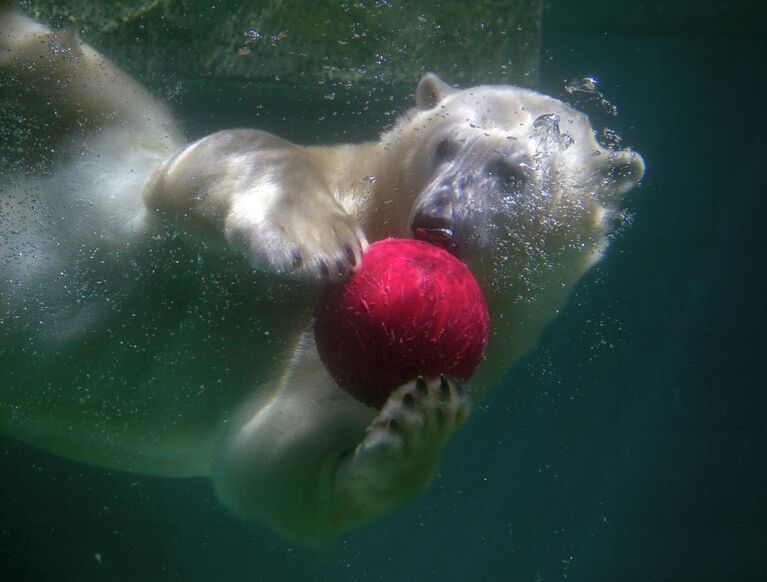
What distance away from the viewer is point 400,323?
1.27 metres

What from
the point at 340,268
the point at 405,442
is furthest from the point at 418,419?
the point at 340,268

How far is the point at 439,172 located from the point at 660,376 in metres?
8.76

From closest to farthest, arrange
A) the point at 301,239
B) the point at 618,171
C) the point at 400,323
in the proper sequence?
the point at 400,323 < the point at 301,239 < the point at 618,171

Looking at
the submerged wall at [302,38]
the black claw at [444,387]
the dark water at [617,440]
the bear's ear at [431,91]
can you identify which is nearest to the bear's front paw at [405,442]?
the black claw at [444,387]

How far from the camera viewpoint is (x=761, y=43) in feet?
22.1

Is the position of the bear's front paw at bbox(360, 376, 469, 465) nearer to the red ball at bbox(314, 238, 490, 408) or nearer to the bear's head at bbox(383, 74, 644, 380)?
the red ball at bbox(314, 238, 490, 408)

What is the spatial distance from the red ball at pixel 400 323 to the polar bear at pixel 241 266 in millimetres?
289

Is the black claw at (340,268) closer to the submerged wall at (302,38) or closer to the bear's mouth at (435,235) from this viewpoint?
the bear's mouth at (435,235)

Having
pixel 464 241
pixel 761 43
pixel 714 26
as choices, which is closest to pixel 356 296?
pixel 464 241

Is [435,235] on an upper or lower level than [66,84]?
upper

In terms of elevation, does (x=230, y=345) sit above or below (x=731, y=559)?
above

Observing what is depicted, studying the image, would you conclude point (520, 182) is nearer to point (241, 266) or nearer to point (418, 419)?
point (241, 266)

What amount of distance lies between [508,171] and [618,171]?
1.67 feet

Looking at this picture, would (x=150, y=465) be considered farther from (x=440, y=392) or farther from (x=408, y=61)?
(x=408, y=61)
